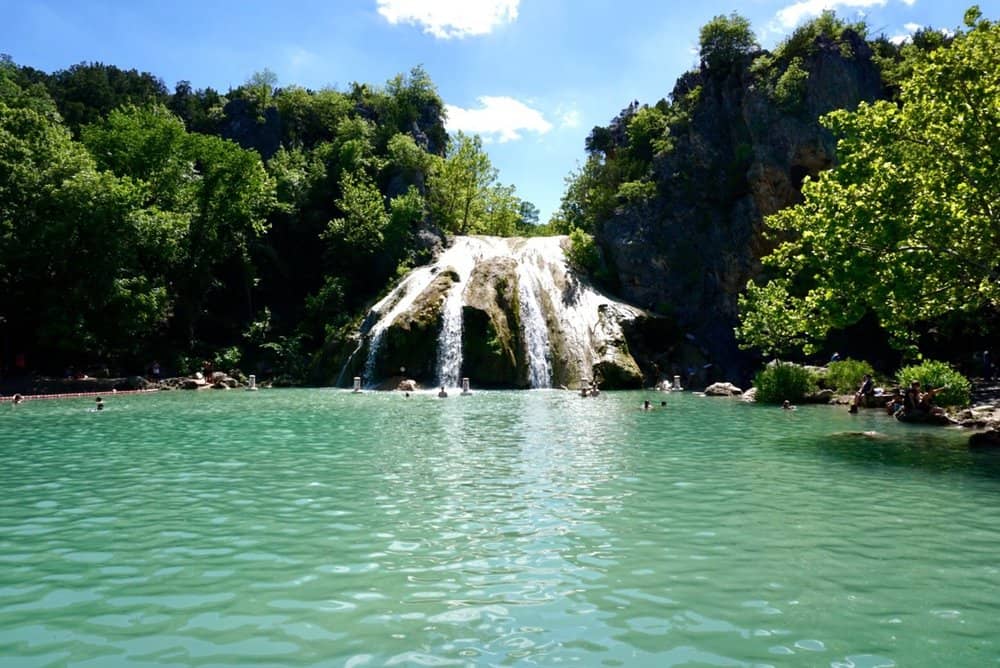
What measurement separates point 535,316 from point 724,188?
722 inches

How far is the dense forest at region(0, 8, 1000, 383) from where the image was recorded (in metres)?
21.0

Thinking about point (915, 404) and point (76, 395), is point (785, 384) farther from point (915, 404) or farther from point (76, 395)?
point (76, 395)

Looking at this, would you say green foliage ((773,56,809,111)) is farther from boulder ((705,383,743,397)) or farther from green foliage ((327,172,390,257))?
green foliage ((327,172,390,257))

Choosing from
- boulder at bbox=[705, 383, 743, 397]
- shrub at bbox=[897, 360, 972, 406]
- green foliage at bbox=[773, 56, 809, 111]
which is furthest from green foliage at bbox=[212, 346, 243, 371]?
green foliage at bbox=[773, 56, 809, 111]

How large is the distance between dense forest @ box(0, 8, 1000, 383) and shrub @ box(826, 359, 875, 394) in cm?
235

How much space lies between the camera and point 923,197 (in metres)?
16.3

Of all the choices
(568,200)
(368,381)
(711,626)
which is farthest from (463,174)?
(711,626)

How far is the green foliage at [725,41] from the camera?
52.4 meters

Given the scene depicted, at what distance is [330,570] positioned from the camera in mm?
7820

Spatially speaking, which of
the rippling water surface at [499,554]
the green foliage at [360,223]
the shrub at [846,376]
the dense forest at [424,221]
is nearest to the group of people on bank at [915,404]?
the dense forest at [424,221]

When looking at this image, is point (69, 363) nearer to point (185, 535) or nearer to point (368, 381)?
point (368, 381)

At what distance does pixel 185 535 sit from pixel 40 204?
37646 millimetres

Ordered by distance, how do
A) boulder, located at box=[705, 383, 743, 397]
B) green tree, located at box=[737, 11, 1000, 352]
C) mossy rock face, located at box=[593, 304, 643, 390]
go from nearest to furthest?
green tree, located at box=[737, 11, 1000, 352]
boulder, located at box=[705, 383, 743, 397]
mossy rock face, located at box=[593, 304, 643, 390]

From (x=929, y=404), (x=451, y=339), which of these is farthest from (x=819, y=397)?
(x=451, y=339)
